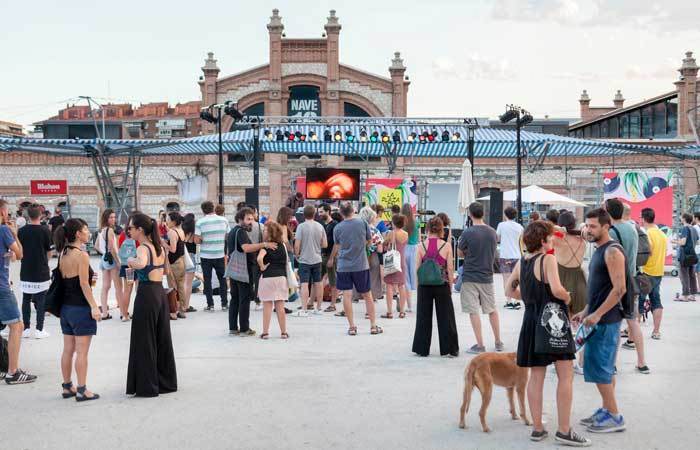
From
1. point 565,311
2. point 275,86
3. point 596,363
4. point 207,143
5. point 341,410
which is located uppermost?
point 275,86

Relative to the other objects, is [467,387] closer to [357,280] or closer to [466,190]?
[357,280]

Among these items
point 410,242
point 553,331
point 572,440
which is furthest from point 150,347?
point 410,242

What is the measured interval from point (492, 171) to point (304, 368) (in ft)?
92.0

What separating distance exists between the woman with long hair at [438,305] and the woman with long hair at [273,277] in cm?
198

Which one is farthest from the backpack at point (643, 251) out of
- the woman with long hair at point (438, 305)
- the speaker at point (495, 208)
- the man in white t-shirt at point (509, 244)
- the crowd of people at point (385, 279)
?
the speaker at point (495, 208)

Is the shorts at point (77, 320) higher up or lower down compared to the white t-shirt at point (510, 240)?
lower down

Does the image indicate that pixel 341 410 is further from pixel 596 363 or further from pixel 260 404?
pixel 596 363

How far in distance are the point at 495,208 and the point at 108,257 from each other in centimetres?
1125

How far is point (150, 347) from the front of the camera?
707cm

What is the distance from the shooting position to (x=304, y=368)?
8.30 m

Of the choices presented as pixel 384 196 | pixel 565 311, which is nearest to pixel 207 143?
pixel 384 196

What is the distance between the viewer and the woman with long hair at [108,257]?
1160 centimetres

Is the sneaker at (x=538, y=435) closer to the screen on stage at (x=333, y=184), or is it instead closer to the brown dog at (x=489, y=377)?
the brown dog at (x=489, y=377)

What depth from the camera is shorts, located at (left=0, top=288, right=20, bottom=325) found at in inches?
297
